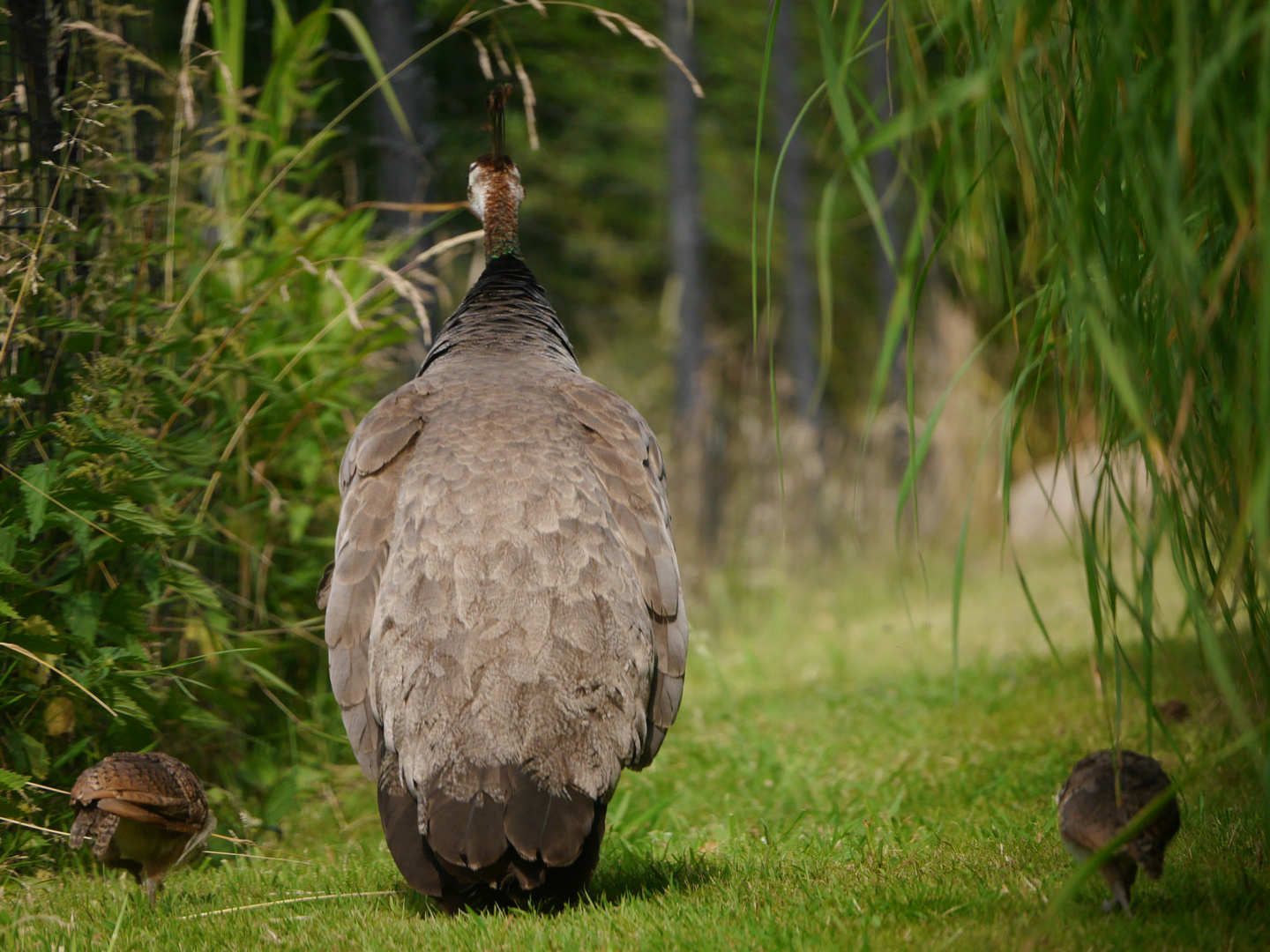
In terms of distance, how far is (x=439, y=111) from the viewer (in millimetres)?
7672

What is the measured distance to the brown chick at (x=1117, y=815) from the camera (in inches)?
99.7

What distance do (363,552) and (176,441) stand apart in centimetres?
123

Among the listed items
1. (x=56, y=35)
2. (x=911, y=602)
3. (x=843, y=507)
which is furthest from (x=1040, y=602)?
(x=56, y=35)

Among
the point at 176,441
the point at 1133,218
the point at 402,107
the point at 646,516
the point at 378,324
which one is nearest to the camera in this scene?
the point at 1133,218

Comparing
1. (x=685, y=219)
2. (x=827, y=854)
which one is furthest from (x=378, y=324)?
(x=685, y=219)

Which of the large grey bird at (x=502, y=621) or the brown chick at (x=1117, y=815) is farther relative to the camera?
the large grey bird at (x=502, y=621)

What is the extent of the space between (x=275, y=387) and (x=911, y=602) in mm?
6407

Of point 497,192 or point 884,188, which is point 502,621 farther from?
point 884,188

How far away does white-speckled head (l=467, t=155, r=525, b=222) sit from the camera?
4742 mm

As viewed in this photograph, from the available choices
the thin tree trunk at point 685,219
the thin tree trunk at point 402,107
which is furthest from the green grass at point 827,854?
the thin tree trunk at point 685,219

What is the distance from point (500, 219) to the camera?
4.67m

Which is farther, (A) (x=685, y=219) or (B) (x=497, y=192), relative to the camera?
(A) (x=685, y=219)

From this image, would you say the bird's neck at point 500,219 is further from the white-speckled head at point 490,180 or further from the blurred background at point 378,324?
the blurred background at point 378,324

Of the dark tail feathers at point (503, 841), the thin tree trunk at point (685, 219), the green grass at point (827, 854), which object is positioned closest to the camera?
the green grass at point (827, 854)
